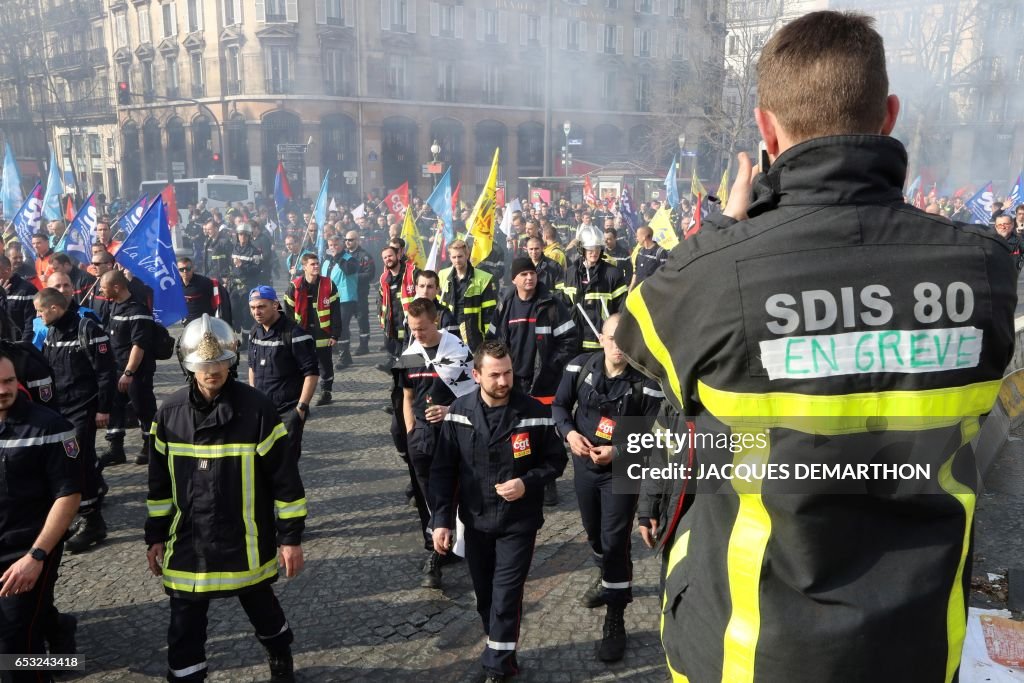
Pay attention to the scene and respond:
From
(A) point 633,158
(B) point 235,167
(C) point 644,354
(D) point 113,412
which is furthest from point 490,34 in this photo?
(C) point 644,354

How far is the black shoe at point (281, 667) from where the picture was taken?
13.4ft

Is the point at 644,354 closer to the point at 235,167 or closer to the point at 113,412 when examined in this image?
the point at 113,412

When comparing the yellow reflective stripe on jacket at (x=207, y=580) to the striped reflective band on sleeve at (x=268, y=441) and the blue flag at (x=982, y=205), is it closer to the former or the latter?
the striped reflective band on sleeve at (x=268, y=441)

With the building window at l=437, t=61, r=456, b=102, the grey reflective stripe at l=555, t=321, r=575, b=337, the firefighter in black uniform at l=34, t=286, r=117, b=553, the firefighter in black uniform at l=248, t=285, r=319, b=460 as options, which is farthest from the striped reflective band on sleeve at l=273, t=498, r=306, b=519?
the building window at l=437, t=61, r=456, b=102

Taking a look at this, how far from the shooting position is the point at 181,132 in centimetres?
5109

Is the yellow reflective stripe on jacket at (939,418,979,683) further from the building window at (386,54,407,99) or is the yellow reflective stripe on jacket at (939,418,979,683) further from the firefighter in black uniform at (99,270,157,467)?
the building window at (386,54,407,99)

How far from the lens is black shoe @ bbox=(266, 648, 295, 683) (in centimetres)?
407

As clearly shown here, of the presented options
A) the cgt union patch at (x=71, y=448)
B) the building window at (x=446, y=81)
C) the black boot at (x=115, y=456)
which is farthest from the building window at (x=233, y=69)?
the cgt union patch at (x=71, y=448)

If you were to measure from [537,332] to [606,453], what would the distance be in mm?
2979

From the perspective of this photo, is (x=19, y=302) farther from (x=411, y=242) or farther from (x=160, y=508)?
(x=411, y=242)

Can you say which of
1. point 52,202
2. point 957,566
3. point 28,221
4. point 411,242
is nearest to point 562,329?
point 957,566

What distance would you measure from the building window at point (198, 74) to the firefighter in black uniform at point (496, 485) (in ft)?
167

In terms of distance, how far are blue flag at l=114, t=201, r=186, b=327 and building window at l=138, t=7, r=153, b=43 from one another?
49.4m

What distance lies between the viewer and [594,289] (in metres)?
8.77
